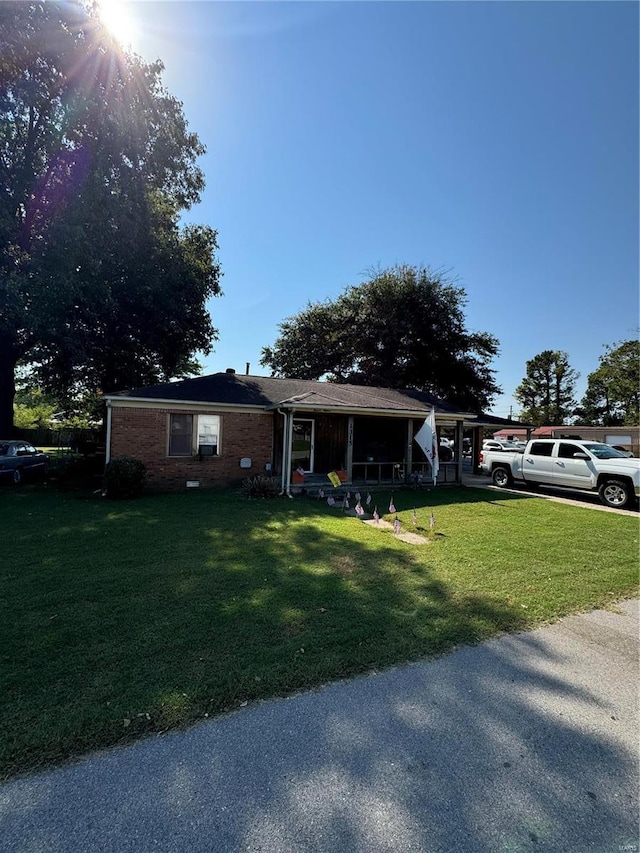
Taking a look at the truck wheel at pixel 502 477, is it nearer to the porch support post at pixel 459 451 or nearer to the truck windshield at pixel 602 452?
the porch support post at pixel 459 451

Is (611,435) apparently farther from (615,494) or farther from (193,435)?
(193,435)

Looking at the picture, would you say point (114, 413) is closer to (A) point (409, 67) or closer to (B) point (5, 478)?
(B) point (5, 478)

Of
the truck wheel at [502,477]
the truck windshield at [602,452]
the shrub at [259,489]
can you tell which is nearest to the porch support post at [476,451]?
the truck wheel at [502,477]

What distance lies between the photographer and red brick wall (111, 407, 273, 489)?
39.0ft

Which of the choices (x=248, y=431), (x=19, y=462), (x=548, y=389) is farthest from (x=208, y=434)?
(x=548, y=389)

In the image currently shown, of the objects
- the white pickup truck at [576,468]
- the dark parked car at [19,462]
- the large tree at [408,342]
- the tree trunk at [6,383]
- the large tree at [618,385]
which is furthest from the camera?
the large tree at [618,385]

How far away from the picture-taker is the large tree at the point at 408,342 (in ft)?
90.7

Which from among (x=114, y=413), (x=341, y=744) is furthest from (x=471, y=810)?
(x=114, y=413)

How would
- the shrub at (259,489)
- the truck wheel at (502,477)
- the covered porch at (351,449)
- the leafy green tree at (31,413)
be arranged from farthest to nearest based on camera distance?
the leafy green tree at (31,413) < the truck wheel at (502,477) < the covered porch at (351,449) < the shrub at (259,489)

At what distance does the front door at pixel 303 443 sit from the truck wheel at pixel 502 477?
729 centimetres

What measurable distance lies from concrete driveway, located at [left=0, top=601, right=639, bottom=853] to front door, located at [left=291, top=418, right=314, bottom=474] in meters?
11.7

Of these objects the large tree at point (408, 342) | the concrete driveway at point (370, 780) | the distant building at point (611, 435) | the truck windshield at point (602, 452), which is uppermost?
the large tree at point (408, 342)

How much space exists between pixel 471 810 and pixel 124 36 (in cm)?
2156

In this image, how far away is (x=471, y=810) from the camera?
6.54 feet
